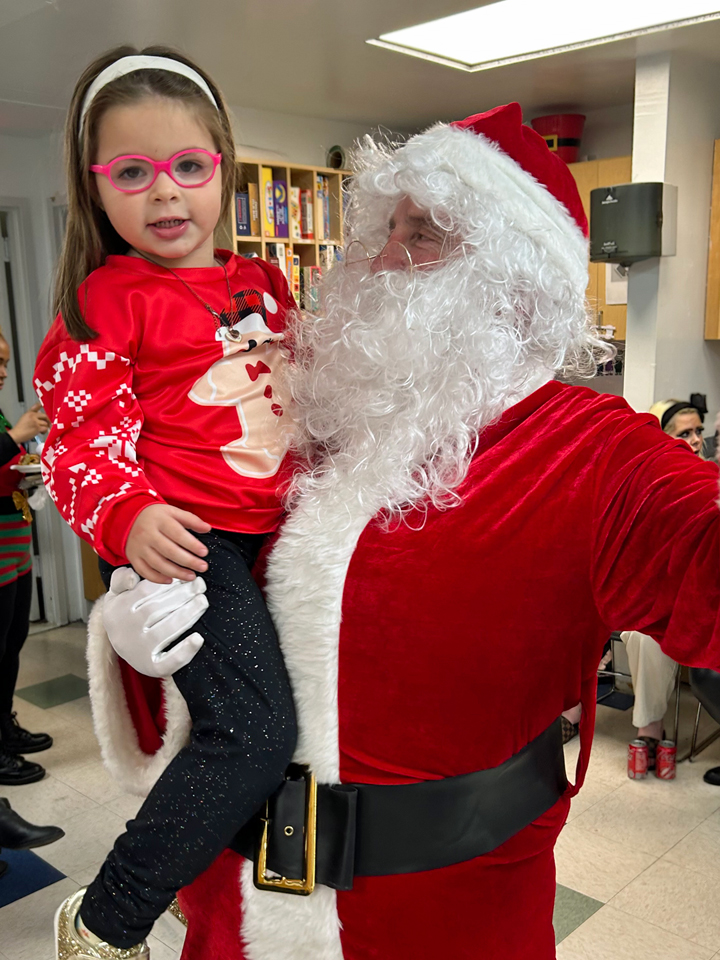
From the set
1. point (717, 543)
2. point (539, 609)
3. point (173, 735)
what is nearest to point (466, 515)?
point (539, 609)

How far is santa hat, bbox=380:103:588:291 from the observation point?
3.80 ft

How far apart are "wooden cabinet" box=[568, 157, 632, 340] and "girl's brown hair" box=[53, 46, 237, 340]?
142 inches

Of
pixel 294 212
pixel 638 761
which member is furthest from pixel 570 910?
Result: pixel 294 212

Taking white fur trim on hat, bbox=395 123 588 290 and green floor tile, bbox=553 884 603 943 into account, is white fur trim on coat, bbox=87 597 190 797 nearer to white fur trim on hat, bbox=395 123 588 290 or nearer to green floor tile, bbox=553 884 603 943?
white fur trim on hat, bbox=395 123 588 290

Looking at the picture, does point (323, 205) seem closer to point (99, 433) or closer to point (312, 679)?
point (99, 433)

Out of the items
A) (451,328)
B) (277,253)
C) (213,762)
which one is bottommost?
(213,762)

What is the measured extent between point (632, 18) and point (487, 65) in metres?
0.76

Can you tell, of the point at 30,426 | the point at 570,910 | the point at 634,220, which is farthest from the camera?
the point at 634,220

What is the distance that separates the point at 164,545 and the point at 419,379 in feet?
1.33

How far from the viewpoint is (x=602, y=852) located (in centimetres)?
269

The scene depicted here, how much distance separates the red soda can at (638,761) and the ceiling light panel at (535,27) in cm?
279

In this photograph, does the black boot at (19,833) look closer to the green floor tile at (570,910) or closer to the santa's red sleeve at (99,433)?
the green floor tile at (570,910)

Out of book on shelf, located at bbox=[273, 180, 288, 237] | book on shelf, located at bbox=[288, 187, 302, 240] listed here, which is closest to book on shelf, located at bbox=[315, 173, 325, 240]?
book on shelf, located at bbox=[288, 187, 302, 240]

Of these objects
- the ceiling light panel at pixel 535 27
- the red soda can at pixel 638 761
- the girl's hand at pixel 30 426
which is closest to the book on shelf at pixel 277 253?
the ceiling light panel at pixel 535 27
